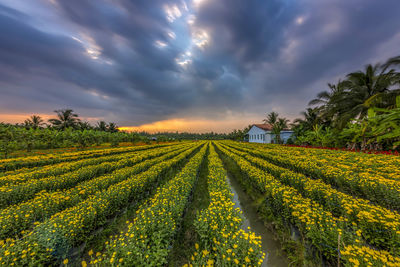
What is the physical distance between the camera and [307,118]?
32.0 m

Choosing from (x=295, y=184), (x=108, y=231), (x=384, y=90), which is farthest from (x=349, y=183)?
(x=384, y=90)

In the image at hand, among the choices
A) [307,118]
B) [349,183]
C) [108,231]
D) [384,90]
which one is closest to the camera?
[108,231]

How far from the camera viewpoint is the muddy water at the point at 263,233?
3.50m

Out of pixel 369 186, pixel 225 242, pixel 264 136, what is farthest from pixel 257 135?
pixel 225 242

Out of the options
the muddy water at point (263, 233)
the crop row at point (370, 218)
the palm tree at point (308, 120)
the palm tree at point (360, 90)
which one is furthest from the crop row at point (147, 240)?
the palm tree at point (308, 120)

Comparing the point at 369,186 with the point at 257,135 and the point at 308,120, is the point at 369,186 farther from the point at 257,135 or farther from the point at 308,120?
the point at 257,135

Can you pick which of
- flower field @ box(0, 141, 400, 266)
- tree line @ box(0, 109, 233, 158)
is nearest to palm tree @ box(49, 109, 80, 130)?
tree line @ box(0, 109, 233, 158)

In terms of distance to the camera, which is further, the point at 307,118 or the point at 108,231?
the point at 307,118

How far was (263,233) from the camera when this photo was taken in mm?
4605

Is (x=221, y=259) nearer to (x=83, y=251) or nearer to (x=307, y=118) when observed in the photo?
(x=83, y=251)

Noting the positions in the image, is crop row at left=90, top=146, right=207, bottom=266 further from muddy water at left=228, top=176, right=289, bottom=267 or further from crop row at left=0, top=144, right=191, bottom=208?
crop row at left=0, top=144, right=191, bottom=208

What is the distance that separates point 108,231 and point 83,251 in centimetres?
76

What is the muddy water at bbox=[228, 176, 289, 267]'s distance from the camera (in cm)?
350

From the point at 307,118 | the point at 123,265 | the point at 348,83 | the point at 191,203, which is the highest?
the point at 348,83
